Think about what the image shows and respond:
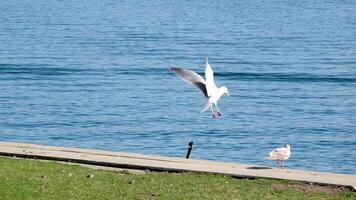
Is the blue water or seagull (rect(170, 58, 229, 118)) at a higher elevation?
the blue water

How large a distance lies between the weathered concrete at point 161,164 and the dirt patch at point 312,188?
15 centimetres

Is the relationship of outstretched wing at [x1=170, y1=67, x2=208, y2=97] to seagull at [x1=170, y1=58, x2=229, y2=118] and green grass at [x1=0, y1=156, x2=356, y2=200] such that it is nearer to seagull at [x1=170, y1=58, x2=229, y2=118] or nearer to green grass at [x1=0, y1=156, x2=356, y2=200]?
seagull at [x1=170, y1=58, x2=229, y2=118]

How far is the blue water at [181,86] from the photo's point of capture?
3412 cm

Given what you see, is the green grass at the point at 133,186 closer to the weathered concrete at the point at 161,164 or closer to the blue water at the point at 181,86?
the weathered concrete at the point at 161,164

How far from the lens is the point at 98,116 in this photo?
131 feet

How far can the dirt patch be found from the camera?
1544 centimetres

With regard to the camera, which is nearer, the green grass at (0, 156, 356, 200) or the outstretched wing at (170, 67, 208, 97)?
the green grass at (0, 156, 356, 200)

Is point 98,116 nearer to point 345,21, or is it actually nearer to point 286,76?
point 286,76

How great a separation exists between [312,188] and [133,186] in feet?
9.26

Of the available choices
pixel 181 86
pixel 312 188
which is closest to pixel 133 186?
pixel 312 188

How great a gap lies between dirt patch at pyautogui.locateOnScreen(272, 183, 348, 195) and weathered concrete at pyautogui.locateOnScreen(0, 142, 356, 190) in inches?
→ 5.9

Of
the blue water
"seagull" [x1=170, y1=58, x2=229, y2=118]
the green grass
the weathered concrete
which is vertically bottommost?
the green grass

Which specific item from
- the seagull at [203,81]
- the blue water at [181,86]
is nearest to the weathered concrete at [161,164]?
the seagull at [203,81]

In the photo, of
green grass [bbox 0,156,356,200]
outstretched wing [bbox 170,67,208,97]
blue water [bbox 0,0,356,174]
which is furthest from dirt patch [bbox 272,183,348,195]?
blue water [bbox 0,0,356,174]
